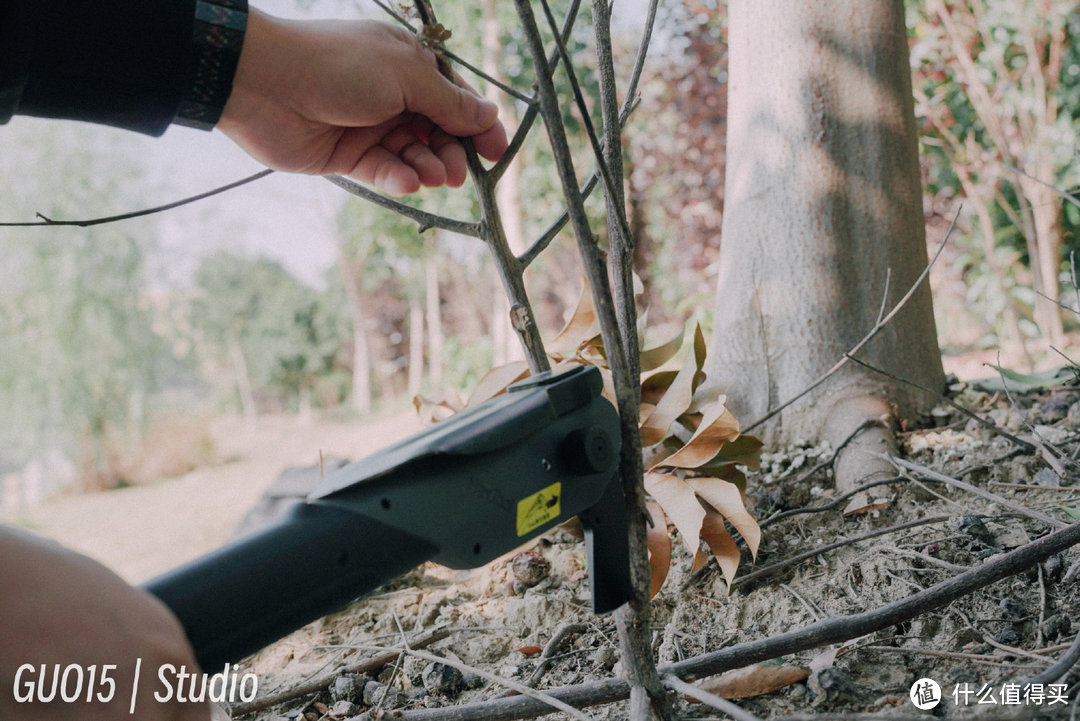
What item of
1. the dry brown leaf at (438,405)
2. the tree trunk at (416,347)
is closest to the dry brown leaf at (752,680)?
the dry brown leaf at (438,405)

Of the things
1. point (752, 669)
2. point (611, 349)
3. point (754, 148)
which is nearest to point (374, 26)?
point (611, 349)

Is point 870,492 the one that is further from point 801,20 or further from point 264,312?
point 264,312

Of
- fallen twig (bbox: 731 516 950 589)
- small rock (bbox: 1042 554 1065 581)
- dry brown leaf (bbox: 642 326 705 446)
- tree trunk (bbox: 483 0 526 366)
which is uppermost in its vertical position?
tree trunk (bbox: 483 0 526 366)

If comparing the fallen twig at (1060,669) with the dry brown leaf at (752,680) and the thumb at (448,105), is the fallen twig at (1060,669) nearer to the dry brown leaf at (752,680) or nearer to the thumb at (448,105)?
the dry brown leaf at (752,680)

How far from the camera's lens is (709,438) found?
1117 millimetres

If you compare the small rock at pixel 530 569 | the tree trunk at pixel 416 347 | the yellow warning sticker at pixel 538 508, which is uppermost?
the tree trunk at pixel 416 347

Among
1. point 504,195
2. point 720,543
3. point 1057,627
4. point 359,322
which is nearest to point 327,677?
point 720,543

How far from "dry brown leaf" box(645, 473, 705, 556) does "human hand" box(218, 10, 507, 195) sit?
56 cm

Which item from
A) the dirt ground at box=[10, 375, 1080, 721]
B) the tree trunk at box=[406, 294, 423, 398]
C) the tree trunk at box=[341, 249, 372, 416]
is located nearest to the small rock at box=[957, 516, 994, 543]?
the dirt ground at box=[10, 375, 1080, 721]

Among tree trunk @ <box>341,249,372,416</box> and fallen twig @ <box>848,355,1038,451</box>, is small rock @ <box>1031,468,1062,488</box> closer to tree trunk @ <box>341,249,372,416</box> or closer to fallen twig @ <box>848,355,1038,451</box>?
fallen twig @ <box>848,355,1038,451</box>

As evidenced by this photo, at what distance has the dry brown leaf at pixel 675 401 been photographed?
1.14 meters

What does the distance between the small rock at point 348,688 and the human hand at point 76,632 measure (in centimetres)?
53

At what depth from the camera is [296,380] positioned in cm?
1827

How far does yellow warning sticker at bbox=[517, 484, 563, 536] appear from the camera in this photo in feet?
2.21
